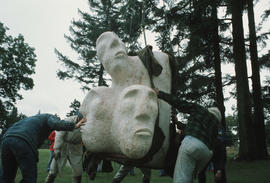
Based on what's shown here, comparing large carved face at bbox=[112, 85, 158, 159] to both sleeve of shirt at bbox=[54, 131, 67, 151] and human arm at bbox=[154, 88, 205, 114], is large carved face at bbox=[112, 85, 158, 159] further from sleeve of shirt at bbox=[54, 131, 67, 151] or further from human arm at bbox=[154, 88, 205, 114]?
sleeve of shirt at bbox=[54, 131, 67, 151]

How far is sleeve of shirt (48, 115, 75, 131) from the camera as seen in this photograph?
3799 millimetres

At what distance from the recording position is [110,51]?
10.9ft

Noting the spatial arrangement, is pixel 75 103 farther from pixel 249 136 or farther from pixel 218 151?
pixel 218 151

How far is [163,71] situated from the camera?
3.45 metres

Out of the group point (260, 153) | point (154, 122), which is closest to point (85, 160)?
point (154, 122)

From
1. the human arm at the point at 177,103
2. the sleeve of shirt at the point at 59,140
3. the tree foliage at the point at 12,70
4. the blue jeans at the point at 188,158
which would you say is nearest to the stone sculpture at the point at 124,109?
the human arm at the point at 177,103

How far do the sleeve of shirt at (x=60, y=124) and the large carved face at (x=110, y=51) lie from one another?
3.63ft

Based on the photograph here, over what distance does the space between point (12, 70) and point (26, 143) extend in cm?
2412

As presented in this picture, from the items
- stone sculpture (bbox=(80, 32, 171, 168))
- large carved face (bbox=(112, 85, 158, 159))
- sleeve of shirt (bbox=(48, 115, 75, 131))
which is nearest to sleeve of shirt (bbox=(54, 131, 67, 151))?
sleeve of shirt (bbox=(48, 115, 75, 131))

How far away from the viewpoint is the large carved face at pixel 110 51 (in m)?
3.26

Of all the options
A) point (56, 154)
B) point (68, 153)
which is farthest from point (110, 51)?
point (68, 153)

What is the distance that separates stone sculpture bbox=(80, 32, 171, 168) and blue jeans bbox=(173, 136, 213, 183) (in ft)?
0.69

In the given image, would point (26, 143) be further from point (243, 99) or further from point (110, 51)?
point (243, 99)

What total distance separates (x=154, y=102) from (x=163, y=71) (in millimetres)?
679
